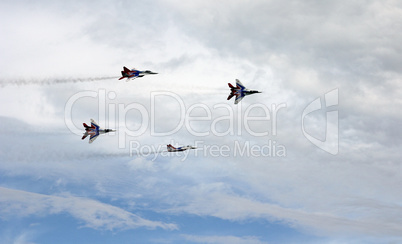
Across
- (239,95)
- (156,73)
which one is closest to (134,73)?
(156,73)

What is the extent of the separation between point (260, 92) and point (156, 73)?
51691mm

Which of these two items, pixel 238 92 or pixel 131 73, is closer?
pixel 131 73

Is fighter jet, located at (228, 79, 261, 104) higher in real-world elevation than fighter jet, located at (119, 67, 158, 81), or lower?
lower

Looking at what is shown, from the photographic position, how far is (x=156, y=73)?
192m

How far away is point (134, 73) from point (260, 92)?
62.0 metres

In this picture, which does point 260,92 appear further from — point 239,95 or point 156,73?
point 156,73

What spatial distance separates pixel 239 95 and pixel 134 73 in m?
52.8

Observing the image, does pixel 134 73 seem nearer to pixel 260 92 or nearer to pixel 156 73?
pixel 156 73

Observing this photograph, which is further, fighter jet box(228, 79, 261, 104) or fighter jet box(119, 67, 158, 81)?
fighter jet box(228, 79, 261, 104)

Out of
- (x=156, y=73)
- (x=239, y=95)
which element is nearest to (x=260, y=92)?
(x=239, y=95)

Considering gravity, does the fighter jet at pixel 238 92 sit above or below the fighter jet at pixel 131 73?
below

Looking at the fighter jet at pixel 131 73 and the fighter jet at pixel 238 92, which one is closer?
the fighter jet at pixel 131 73

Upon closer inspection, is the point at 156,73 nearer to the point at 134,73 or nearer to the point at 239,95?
the point at 134,73

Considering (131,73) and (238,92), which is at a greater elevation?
(131,73)
